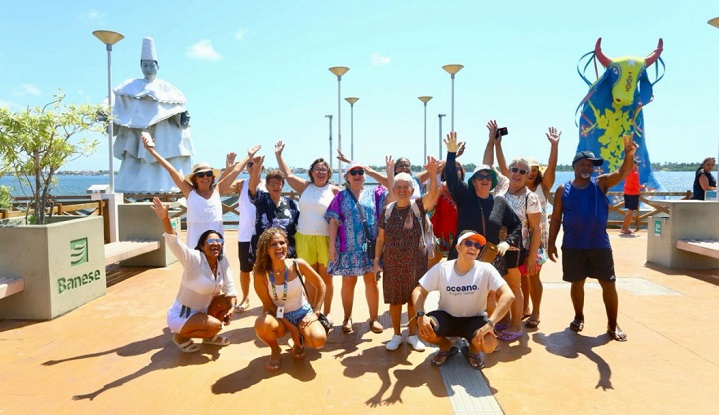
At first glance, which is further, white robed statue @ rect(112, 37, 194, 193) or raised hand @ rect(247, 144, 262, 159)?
white robed statue @ rect(112, 37, 194, 193)

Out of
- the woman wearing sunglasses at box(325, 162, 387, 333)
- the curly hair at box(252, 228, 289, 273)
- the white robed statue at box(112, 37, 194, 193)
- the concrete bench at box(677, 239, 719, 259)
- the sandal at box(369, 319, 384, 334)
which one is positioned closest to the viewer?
the curly hair at box(252, 228, 289, 273)

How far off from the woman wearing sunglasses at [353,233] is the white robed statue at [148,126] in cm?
2239

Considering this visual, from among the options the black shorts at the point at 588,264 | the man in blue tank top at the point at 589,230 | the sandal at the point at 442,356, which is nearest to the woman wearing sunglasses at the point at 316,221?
the sandal at the point at 442,356

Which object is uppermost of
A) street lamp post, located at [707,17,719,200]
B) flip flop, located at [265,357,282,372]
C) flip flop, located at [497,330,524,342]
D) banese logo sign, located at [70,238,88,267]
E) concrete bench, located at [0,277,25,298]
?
street lamp post, located at [707,17,719,200]

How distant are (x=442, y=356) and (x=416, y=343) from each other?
379 mm

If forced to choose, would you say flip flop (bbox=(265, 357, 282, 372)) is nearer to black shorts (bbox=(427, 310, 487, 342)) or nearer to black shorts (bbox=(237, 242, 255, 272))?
black shorts (bbox=(427, 310, 487, 342))

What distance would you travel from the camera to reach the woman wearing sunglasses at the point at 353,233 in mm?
4418

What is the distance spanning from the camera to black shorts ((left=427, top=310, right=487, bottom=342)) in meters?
3.66

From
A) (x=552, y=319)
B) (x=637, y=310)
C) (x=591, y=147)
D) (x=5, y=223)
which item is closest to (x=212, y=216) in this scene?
(x=5, y=223)

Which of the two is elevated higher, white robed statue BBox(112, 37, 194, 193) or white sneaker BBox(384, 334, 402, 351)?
white robed statue BBox(112, 37, 194, 193)

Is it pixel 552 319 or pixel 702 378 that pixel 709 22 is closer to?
pixel 552 319

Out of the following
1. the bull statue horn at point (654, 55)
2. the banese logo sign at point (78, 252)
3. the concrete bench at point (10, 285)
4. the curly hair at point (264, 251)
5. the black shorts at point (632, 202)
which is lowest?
the concrete bench at point (10, 285)

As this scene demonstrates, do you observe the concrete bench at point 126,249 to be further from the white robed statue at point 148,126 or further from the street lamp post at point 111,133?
the white robed statue at point 148,126

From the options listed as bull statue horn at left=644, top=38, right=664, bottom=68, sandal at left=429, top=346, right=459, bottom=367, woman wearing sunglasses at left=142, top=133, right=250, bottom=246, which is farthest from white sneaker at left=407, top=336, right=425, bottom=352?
bull statue horn at left=644, top=38, right=664, bottom=68
